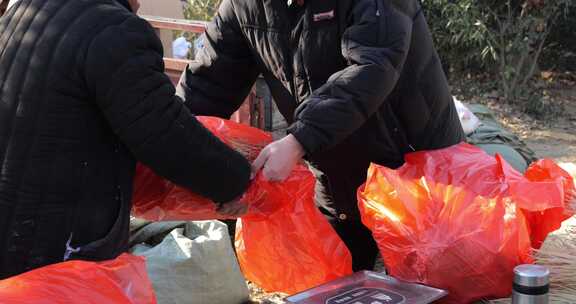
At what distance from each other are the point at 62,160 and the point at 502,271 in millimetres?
1108

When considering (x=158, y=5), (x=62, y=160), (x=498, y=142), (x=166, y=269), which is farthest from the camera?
(x=158, y=5)

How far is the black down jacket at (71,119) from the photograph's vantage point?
4.94 ft

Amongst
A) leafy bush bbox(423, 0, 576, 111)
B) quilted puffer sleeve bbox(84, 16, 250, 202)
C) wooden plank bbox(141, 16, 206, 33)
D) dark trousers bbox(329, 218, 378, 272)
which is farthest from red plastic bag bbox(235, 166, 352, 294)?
leafy bush bbox(423, 0, 576, 111)

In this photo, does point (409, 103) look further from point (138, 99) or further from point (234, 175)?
point (138, 99)

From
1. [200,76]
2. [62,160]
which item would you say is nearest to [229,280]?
[200,76]

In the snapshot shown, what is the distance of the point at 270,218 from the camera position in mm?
2213

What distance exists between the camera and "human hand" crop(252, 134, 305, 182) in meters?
1.96

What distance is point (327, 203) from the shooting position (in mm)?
2570

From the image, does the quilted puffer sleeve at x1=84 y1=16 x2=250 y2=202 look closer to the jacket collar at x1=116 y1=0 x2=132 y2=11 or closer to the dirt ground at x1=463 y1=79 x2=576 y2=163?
the jacket collar at x1=116 y1=0 x2=132 y2=11

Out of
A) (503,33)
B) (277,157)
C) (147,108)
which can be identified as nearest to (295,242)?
(277,157)

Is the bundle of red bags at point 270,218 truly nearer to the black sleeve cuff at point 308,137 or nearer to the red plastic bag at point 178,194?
the red plastic bag at point 178,194

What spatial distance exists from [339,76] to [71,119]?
2.52ft

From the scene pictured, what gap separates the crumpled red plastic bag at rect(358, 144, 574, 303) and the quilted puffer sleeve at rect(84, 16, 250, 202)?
1.82 feet

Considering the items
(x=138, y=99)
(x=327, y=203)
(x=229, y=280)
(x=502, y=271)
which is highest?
(x=138, y=99)
